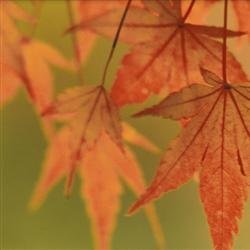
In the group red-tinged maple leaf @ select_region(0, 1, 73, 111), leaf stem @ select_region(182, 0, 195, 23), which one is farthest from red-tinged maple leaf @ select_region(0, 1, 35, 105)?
leaf stem @ select_region(182, 0, 195, 23)

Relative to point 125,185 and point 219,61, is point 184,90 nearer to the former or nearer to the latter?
point 219,61

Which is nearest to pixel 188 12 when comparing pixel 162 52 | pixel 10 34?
pixel 162 52

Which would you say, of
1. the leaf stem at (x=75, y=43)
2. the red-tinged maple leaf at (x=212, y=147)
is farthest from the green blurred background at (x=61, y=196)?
the red-tinged maple leaf at (x=212, y=147)

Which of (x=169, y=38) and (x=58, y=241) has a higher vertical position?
(x=169, y=38)

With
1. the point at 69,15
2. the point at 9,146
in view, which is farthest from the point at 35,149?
the point at 69,15

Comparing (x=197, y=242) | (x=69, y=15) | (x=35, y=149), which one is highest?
(x=69, y=15)

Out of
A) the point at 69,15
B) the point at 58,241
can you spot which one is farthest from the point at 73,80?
the point at 58,241

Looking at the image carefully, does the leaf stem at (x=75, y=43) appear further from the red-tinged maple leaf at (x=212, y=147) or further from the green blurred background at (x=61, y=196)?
the red-tinged maple leaf at (x=212, y=147)

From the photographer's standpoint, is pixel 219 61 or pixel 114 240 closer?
pixel 219 61
